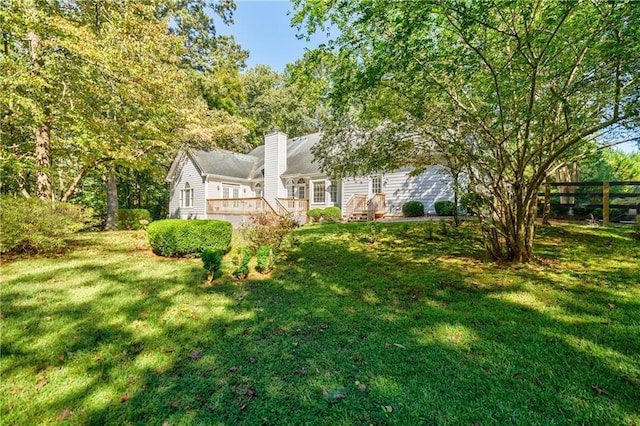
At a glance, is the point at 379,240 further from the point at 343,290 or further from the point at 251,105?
the point at 251,105

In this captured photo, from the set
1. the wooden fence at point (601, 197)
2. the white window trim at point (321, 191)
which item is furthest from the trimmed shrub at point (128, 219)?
the wooden fence at point (601, 197)

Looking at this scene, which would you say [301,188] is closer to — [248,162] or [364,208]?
[364,208]

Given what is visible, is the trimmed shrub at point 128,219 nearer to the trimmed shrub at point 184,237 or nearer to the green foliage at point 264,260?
the trimmed shrub at point 184,237

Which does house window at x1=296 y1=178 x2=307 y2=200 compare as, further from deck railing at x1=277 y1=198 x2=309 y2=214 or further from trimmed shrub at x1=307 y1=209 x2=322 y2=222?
trimmed shrub at x1=307 y1=209 x2=322 y2=222

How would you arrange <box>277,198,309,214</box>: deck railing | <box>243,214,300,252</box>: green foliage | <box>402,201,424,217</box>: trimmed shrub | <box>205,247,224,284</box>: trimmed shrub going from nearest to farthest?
1. <box>205,247,224,284</box>: trimmed shrub
2. <box>243,214,300,252</box>: green foliage
3. <box>402,201,424,217</box>: trimmed shrub
4. <box>277,198,309,214</box>: deck railing

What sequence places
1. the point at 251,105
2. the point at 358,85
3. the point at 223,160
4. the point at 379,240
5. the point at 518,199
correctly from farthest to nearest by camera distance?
the point at 251,105 → the point at 223,160 → the point at 379,240 → the point at 518,199 → the point at 358,85

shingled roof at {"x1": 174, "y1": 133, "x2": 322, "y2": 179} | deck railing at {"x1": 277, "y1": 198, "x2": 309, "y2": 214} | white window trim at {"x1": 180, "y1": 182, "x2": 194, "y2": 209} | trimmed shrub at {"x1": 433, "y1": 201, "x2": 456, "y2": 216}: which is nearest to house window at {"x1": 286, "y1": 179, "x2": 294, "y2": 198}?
shingled roof at {"x1": 174, "y1": 133, "x2": 322, "y2": 179}

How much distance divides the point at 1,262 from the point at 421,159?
9919 mm

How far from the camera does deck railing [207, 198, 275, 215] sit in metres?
15.2

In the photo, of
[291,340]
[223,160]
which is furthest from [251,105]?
[291,340]

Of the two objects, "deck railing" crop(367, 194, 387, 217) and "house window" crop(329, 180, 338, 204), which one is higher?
"house window" crop(329, 180, 338, 204)

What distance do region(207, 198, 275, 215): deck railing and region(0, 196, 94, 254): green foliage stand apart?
303 inches

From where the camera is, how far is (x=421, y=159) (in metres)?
6.64

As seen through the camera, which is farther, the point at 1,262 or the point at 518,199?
the point at 1,262
